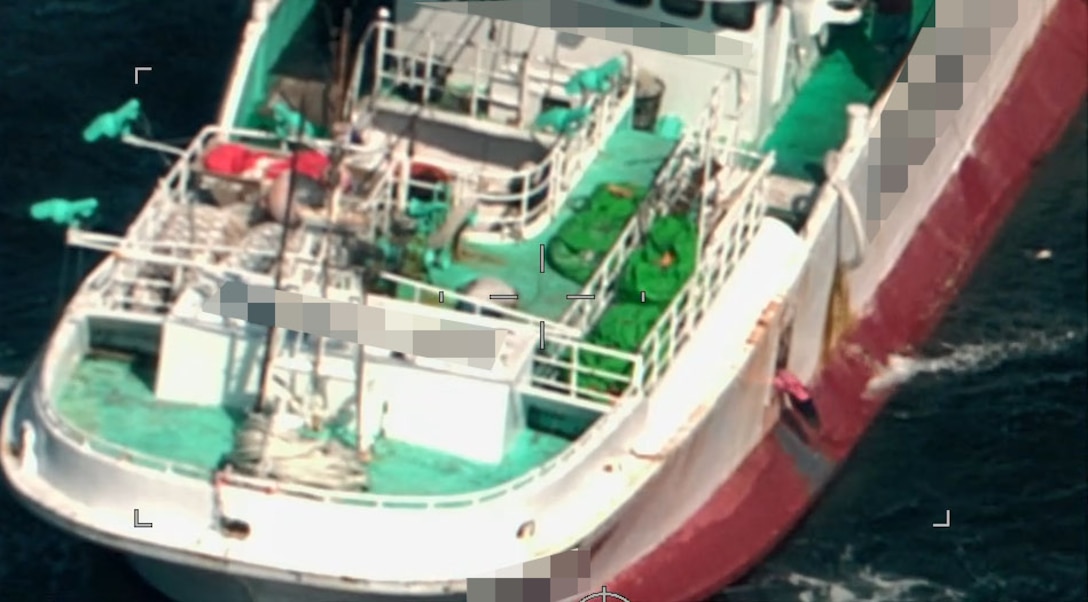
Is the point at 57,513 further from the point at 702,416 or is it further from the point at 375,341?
the point at 702,416

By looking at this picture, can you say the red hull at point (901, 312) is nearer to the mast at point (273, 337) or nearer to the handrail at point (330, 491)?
the handrail at point (330, 491)

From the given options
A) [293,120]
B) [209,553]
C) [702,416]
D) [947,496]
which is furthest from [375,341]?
[947,496]

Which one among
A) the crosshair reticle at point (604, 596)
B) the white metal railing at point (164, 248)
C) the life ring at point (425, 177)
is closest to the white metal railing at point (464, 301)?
the white metal railing at point (164, 248)

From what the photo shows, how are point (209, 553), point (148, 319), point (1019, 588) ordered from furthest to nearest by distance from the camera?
1. point (1019, 588)
2. point (148, 319)
3. point (209, 553)

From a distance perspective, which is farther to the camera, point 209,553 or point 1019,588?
point 1019,588

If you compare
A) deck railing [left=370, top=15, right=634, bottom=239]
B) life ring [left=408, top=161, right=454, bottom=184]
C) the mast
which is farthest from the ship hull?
life ring [left=408, top=161, right=454, bottom=184]

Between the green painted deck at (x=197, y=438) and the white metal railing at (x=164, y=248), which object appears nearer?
the green painted deck at (x=197, y=438)
